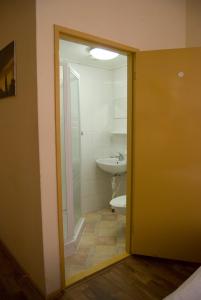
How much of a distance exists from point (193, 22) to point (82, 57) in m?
1.38

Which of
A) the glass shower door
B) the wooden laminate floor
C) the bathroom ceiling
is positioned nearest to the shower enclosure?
the glass shower door

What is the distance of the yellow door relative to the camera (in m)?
1.96

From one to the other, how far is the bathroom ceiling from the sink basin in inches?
56.0

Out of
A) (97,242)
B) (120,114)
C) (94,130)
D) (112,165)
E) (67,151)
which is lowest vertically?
(97,242)

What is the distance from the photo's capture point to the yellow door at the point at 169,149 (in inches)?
77.2

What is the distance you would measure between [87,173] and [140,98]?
Answer: 1.64 m

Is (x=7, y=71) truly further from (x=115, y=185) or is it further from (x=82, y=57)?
(x=115, y=185)

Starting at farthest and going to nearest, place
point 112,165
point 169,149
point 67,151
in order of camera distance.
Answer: point 112,165 < point 67,151 < point 169,149

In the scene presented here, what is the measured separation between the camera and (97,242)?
8.29ft

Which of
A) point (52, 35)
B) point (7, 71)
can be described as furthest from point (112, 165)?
point (52, 35)

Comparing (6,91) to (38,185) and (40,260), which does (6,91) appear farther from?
(40,260)

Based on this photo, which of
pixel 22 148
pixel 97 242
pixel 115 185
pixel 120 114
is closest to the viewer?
pixel 22 148

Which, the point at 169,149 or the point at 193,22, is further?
the point at 193,22

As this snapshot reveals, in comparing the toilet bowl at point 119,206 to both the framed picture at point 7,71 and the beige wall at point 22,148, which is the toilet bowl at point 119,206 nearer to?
the beige wall at point 22,148
